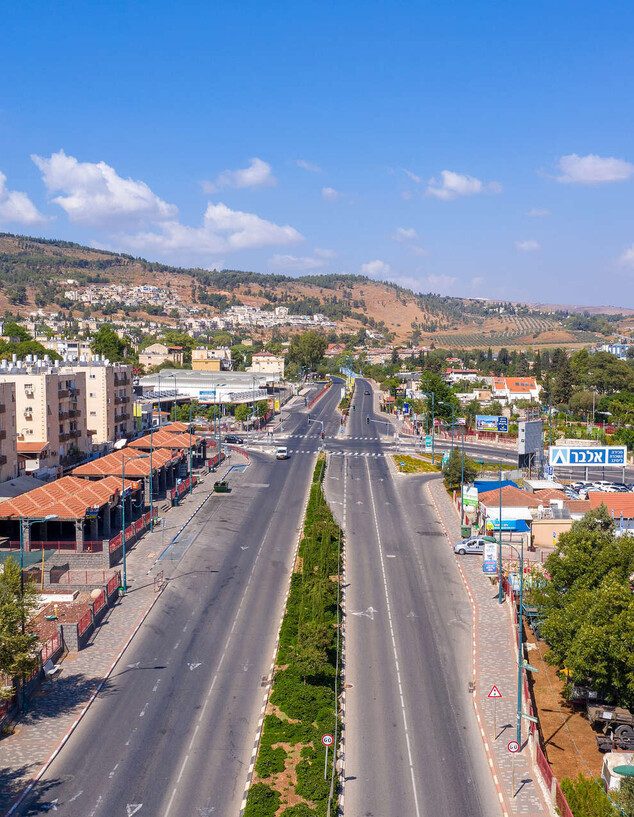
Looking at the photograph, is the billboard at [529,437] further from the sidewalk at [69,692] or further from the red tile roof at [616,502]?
the sidewalk at [69,692]

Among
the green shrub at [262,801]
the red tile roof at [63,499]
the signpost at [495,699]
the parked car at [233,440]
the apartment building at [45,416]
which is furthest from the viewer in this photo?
the parked car at [233,440]

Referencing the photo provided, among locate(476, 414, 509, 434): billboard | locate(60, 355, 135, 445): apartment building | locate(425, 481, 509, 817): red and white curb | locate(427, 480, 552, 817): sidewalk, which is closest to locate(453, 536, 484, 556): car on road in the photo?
locate(427, 480, 552, 817): sidewalk

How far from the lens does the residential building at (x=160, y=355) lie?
184 meters

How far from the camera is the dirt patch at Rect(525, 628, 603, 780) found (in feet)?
84.0

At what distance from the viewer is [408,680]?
30.1 m

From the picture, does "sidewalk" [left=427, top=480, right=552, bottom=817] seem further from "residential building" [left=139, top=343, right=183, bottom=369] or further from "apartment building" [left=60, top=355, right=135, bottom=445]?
"residential building" [left=139, top=343, right=183, bottom=369]

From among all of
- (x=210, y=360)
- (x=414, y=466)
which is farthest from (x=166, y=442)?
(x=210, y=360)

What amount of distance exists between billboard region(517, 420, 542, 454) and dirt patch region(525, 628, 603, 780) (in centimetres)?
3203

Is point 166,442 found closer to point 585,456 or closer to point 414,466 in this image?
point 414,466

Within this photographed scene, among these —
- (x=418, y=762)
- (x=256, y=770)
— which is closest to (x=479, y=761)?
(x=418, y=762)

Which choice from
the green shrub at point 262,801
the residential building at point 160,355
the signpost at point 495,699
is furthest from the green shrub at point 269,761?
the residential building at point 160,355

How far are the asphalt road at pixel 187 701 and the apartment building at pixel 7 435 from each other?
51.7ft

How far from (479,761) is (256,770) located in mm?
7504

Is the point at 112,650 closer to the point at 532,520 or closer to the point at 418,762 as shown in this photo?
the point at 418,762
